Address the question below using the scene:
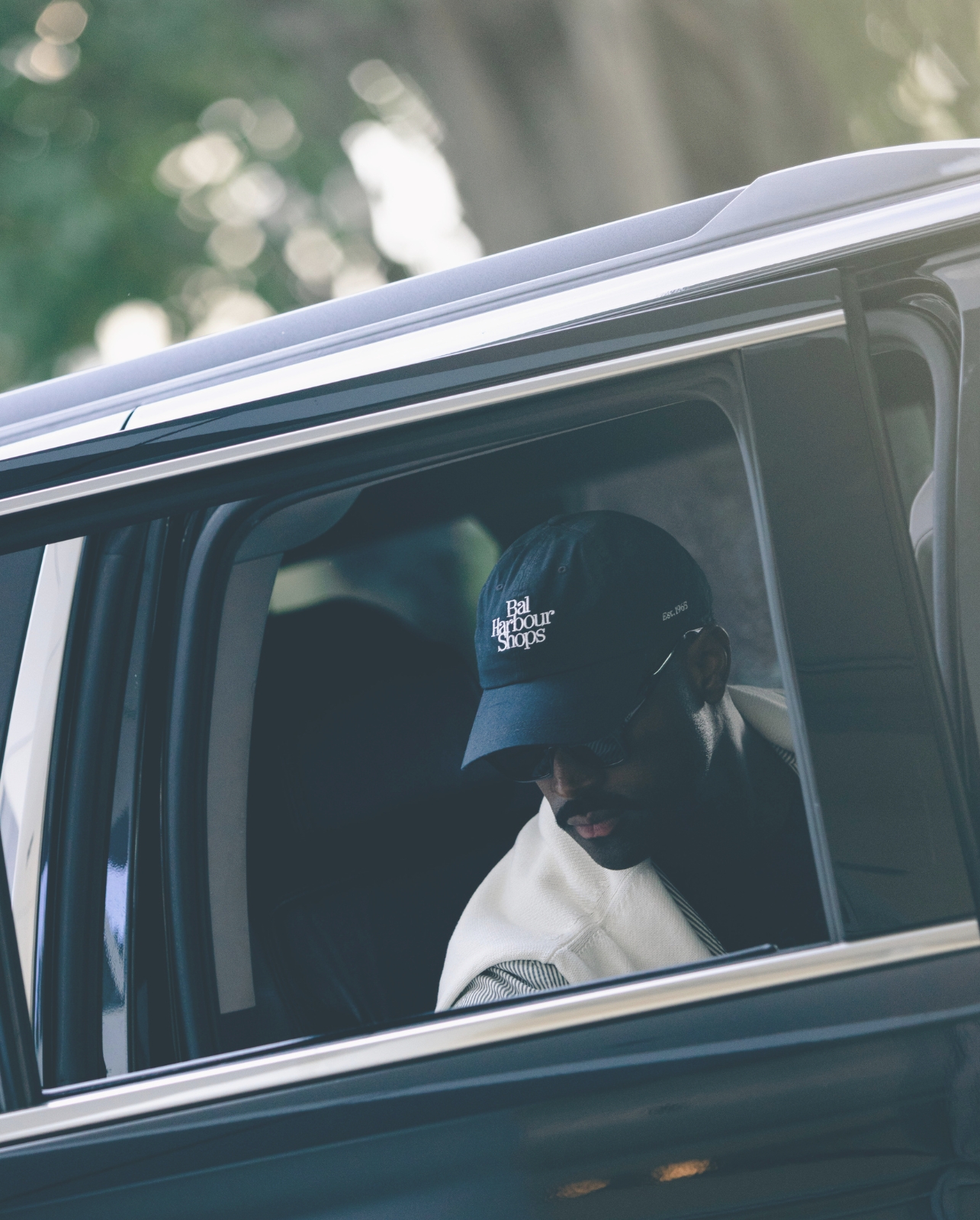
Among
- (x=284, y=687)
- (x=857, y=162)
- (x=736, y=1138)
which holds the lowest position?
(x=736, y=1138)

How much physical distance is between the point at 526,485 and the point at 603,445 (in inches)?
6.5

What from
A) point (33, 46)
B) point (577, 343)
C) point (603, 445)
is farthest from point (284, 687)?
point (33, 46)

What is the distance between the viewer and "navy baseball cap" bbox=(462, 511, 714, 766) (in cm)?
159

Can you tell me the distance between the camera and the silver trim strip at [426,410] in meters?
1.19

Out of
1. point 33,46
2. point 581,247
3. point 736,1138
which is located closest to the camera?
point 736,1138

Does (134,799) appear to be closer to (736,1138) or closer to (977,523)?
(736,1138)

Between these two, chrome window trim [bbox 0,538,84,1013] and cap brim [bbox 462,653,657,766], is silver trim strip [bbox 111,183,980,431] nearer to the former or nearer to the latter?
chrome window trim [bbox 0,538,84,1013]

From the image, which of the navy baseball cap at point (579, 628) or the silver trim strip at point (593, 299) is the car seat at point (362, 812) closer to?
the navy baseball cap at point (579, 628)

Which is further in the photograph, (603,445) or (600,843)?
(603,445)

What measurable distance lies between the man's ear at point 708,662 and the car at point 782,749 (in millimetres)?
329

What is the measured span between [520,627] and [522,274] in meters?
0.46

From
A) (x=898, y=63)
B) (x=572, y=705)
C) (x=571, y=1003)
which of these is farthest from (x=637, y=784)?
(x=898, y=63)

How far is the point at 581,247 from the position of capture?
Result: 4.60 ft

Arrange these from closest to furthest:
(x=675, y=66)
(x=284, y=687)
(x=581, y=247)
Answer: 1. (x=581, y=247)
2. (x=284, y=687)
3. (x=675, y=66)
